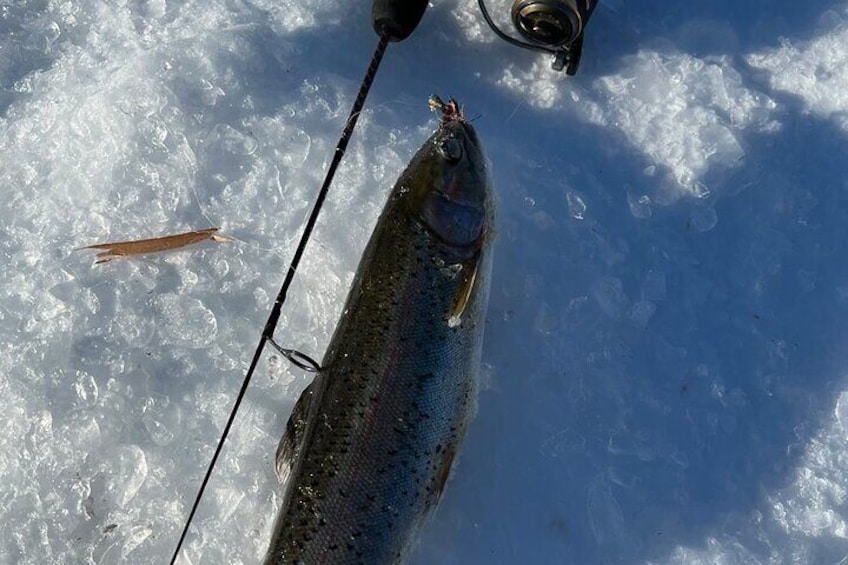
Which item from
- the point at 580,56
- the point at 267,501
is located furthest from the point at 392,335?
the point at 580,56

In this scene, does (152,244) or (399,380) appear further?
(152,244)

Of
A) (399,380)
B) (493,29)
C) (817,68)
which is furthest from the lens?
(817,68)

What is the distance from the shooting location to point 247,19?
337cm

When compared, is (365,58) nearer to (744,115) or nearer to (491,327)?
(491,327)

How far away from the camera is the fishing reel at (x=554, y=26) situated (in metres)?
3.00

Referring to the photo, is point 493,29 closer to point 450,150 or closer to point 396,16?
point 396,16

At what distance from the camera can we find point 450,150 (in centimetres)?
283

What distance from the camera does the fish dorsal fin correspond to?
2.60m

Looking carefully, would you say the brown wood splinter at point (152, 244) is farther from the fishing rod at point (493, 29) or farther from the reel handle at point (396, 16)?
the reel handle at point (396, 16)

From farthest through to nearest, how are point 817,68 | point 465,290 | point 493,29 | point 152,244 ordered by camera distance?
1. point 817,68
2. point 493,29
3. point 152,244
4. point 465,290

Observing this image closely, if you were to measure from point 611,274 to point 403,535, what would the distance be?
1316mm

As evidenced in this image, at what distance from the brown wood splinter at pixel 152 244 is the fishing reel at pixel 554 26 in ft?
4.64

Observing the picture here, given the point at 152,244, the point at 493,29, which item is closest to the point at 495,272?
the point at 493,29

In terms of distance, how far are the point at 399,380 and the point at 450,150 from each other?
2.83 feet
